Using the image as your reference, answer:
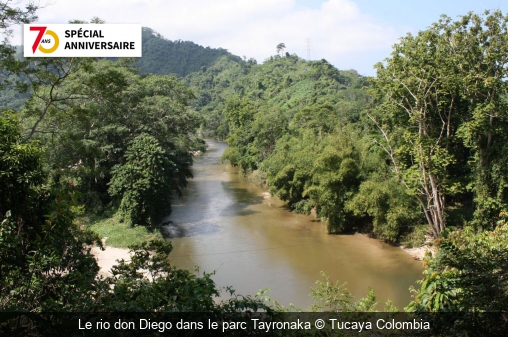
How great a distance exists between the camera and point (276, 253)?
16.1 metres

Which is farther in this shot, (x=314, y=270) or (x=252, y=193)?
(x=252, y=193)

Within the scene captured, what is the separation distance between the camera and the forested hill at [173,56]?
10375 centimetres

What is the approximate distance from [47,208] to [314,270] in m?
10.4

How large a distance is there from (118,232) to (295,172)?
916 cm

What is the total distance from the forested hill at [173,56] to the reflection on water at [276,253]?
85.7 metres

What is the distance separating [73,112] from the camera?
12.0 metres

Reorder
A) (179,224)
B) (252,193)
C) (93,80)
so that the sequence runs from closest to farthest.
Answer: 1. (93,80)
2. (179,224)
3. (252,193)

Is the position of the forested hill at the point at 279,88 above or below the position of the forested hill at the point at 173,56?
below

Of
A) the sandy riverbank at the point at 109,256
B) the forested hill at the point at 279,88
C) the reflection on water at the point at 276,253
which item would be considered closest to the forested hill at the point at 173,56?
the forested hill at the point at 279,88

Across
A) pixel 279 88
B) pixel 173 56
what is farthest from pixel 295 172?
pixel 173 56

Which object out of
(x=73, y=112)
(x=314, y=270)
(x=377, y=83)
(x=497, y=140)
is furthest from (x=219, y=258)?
(x=497, y=140)

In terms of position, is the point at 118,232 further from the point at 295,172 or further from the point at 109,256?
the point at 295,172

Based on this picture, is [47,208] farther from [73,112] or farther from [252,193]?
[252,193]

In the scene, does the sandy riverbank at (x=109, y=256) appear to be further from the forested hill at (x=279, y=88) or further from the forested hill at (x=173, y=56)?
the forested hill at (x=173, y=56)
